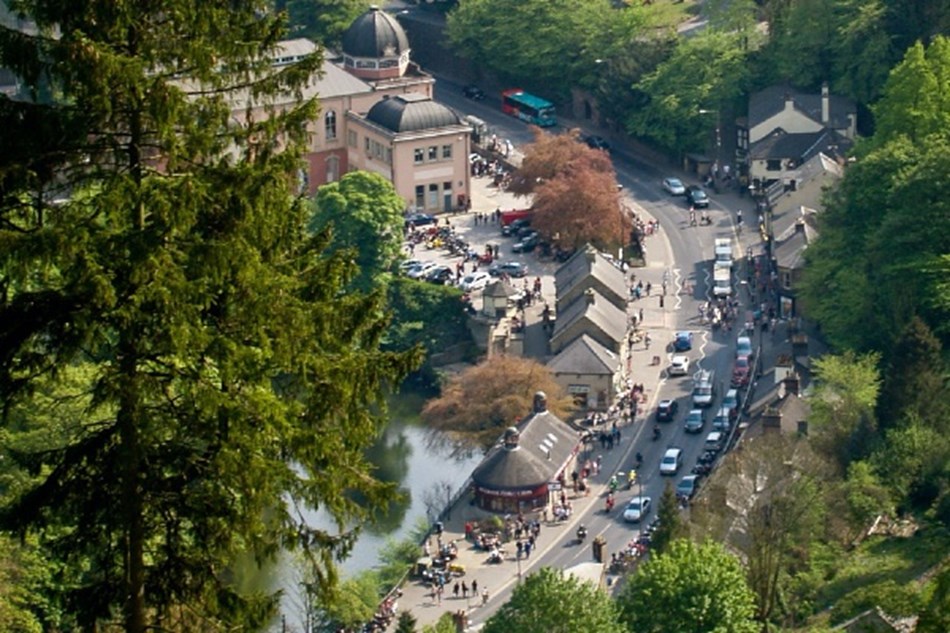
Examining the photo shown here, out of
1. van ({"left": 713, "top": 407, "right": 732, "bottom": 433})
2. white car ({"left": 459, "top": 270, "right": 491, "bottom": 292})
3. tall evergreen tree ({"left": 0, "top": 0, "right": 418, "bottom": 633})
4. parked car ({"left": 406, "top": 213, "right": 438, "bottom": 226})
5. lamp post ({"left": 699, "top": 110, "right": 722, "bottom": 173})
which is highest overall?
tall evergreen tree ({"left": 0, "top": 0, "right": 418, "bottom": 633})

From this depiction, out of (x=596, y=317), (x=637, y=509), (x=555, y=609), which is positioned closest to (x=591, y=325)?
(x=596, y=317)

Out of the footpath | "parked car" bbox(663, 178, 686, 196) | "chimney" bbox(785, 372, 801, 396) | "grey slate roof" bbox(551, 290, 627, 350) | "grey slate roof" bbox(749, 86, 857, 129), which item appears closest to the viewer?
the footpath

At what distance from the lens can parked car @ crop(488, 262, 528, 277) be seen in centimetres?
10012

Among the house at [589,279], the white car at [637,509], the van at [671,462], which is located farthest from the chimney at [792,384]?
the house at [589,279]

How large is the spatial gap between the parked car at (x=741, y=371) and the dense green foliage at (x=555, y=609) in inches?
1164

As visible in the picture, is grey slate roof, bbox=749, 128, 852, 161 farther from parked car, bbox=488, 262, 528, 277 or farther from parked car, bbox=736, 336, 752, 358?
parked car, bbox=736, 336, 752, 358

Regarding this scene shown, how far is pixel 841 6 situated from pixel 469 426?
37.8m

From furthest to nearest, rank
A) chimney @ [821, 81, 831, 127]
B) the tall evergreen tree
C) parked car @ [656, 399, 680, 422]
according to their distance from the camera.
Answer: chimney @ [821, 81, 831, 127] → parked car @ [656, 399, 680, 422] → the tall evergreen tree

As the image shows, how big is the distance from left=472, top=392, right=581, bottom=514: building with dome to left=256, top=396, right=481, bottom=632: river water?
1.84 m

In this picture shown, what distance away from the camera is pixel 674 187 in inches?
4343

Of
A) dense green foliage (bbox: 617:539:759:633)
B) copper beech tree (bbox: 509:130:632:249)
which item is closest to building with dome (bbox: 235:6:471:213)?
copper beech tree (bbox: 509:130:632:249)

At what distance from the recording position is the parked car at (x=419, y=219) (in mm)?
107938

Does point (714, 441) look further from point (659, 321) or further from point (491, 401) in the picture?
point (659, 321)

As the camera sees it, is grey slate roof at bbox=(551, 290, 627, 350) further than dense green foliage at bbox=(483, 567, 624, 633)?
Yes
